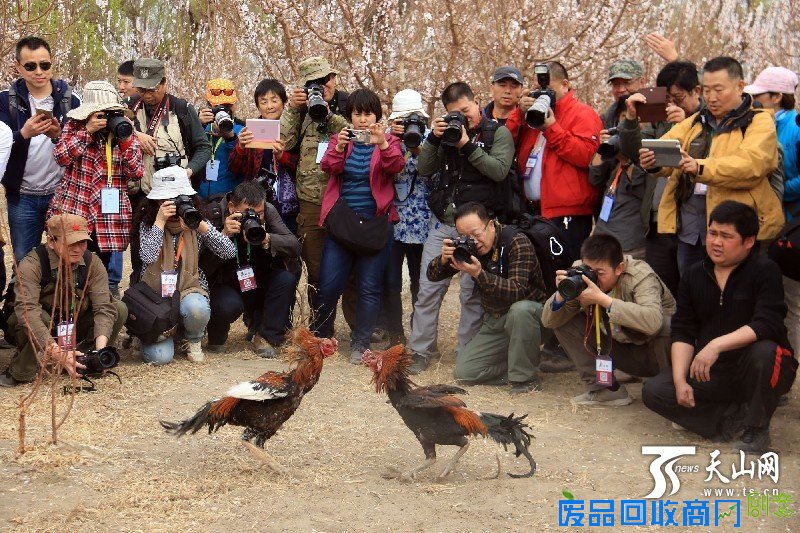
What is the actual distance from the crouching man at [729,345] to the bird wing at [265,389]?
2066mm

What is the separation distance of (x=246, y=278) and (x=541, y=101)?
239 cm

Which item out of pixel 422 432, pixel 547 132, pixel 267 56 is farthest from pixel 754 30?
pixel 422 432

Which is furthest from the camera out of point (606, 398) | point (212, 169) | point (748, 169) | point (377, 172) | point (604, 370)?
point (212, 169)

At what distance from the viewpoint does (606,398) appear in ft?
20.2

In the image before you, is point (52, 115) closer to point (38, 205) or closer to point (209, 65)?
point (38, 205)

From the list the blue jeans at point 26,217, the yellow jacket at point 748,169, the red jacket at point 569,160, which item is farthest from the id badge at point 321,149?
the yellow jacket at point 748,169

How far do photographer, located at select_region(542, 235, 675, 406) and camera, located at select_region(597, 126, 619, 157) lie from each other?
70 centimetres

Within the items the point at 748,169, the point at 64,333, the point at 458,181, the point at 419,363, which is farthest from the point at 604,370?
the point at 64,333

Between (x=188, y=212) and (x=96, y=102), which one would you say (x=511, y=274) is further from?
(x=96, y=102)

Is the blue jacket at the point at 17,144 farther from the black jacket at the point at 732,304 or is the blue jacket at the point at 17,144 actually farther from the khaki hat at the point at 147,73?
the black jacket at the point at 732,304

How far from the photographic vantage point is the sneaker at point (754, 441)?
519cm

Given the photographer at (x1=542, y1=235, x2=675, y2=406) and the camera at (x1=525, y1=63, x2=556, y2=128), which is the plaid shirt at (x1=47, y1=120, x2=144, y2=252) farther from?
the photographer at (x1=542, y1=235, x2=675, y2=406)

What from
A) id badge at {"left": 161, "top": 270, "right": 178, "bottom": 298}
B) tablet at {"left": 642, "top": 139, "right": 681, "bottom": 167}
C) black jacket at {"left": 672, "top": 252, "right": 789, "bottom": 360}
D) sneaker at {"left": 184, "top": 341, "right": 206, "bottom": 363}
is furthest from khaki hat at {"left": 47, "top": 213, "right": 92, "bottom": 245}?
black jacket at {"left": 672, "top": 252, "right": 789, "bottom": 360}

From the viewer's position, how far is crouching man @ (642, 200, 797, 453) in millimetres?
5172
